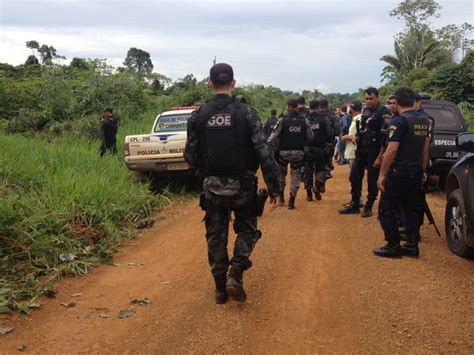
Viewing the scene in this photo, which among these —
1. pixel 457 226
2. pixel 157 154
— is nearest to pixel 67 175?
pixel 157 154

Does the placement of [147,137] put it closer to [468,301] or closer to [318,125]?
[318,125]

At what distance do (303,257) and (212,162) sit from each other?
2012mm

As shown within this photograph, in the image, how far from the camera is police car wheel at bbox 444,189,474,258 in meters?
5.09

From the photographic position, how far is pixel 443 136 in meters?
9.33

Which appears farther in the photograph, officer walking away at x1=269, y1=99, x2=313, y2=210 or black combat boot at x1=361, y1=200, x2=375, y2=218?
officer walking away at x1=269, y1=99, x2=313, y2=210

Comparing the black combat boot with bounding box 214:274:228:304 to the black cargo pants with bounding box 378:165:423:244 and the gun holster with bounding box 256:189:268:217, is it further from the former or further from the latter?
the black cargo pants with bounding box 378:165:423:244

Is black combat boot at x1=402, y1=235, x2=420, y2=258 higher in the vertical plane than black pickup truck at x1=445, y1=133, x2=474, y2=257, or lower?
lower

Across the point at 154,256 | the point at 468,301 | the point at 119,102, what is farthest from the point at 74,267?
the point at 119,102

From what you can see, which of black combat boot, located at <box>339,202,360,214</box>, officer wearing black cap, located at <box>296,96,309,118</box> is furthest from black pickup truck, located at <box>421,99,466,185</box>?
officer wearing black cap, located at <box>296,96,309,118</box>

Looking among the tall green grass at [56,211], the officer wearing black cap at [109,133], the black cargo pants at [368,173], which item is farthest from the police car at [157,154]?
the black cargo pants at [368,173]

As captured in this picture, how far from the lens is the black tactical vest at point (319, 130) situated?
27.0 feet

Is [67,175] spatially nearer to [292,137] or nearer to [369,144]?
[292,137]

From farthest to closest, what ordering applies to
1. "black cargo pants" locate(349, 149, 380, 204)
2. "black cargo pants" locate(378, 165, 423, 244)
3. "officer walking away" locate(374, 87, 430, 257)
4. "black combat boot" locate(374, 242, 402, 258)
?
"black cargo pants" locate(349, 149, 380, 204)
"black combat boot" locate(374, 242, 402, 258)
"black cargo pants" locate(378, 165, 423, 244)
"officer walking away" locate(374, 87, 430, 257)

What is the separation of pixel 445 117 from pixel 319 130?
3655mm
